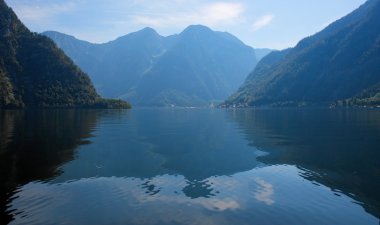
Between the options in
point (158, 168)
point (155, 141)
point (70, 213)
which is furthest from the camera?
point (155, 141)

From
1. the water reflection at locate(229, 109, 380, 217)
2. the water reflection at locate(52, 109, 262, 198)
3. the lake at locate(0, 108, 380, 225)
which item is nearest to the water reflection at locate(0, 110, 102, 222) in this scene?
the lake at locate(0, 108, 380, 225)

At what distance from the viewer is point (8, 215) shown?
27000 millimetres

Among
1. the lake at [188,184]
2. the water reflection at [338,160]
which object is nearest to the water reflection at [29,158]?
the lake at [188,184]

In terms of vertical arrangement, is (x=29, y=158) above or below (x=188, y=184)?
above

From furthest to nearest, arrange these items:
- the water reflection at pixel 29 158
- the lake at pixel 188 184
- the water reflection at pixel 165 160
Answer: the water reflection at pixel 165 160 → the water reflection at pixel 29 158 → the lake at pixel 188 184

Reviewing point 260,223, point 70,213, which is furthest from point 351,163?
point 70,213

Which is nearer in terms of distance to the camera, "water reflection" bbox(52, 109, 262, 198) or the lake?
the lake

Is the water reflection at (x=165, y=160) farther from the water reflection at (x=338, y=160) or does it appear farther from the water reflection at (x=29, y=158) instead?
the water reflection at (x=338, y=160)

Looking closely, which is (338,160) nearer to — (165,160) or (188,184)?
(165,160)

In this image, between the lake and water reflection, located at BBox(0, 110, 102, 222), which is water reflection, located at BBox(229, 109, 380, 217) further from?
water reflection, located at BBox(0, 110, 102, 222)

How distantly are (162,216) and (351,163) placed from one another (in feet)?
106

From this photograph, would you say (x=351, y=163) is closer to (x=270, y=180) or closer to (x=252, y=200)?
(x=270, y=180)

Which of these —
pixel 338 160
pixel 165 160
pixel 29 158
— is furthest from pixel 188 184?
pixel 29 158

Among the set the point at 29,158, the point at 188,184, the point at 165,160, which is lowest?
the point at 188,184
